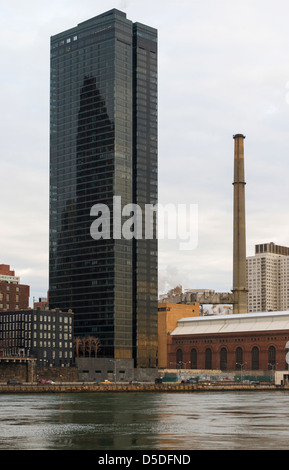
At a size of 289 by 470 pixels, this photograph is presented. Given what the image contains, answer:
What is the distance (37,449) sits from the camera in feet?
213

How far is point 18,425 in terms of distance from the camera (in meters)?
87.4

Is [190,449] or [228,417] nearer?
[190,449]

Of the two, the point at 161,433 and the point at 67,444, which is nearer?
the point at 67,444

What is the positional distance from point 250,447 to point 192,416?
119 feet

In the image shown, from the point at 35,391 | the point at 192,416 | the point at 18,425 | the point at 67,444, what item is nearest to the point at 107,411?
the point at 192,416

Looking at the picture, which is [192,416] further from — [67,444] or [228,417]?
[67,444]
